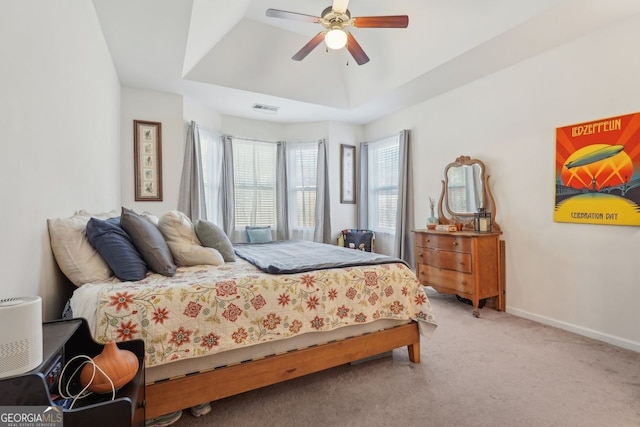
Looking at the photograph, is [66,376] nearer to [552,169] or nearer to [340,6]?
[340,6]

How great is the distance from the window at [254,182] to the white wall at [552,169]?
2.70 meters

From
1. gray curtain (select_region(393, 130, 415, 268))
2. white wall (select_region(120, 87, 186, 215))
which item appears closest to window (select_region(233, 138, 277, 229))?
white wall (select_region(120, 87, 186, 215))

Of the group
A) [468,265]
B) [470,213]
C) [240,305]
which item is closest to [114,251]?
[240,305]

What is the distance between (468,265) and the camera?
3027 millimetres

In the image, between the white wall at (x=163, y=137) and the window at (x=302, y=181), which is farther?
the window at (x=302, y=181)

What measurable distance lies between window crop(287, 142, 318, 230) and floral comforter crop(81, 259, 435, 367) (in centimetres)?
285

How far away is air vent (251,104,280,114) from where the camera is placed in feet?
13.8

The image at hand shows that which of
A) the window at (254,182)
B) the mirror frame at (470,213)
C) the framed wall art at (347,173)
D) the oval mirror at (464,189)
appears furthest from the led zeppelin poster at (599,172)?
the window at (254,182)

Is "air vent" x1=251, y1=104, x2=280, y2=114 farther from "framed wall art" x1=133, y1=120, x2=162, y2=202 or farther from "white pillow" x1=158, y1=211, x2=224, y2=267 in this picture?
"white pillow" x1=158, y1=211, x2=224, y2=267

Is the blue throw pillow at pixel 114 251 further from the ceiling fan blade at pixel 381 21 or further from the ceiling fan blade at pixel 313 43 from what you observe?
the ceiling fan blade at pixel 381 21

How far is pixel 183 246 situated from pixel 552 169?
10.7 ft

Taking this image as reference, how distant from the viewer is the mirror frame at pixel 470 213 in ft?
10.8

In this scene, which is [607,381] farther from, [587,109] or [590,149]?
[587,109]

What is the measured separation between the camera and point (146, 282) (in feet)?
5.34
